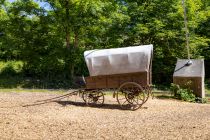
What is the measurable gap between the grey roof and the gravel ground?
522cm

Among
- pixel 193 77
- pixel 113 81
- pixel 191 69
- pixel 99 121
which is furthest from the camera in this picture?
pixel 191 69

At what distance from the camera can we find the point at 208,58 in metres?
38.5

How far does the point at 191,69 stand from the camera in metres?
24.0

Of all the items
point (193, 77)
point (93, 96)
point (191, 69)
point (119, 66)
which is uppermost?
point (191, 69)

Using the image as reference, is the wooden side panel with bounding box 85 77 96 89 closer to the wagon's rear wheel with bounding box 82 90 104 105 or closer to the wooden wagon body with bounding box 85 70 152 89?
the wooden wagon body with bounding box 85 70 152 89

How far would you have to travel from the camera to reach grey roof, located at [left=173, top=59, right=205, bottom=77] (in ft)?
77.2

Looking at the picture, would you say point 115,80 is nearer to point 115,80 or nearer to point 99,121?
point 115,80

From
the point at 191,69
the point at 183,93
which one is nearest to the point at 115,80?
the point at 183,93

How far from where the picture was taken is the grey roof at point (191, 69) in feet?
77.2

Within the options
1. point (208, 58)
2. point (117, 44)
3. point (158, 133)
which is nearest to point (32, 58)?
point (117, 44)

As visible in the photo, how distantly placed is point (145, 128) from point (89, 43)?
768 inches

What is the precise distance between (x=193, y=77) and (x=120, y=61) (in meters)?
7.64

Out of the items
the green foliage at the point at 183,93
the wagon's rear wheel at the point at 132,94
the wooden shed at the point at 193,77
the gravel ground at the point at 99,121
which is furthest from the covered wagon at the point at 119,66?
the wooden shed at the point at 193,77

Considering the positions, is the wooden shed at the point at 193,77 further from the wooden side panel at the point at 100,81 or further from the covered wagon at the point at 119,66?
the wooden side panel at the point at 100,81
